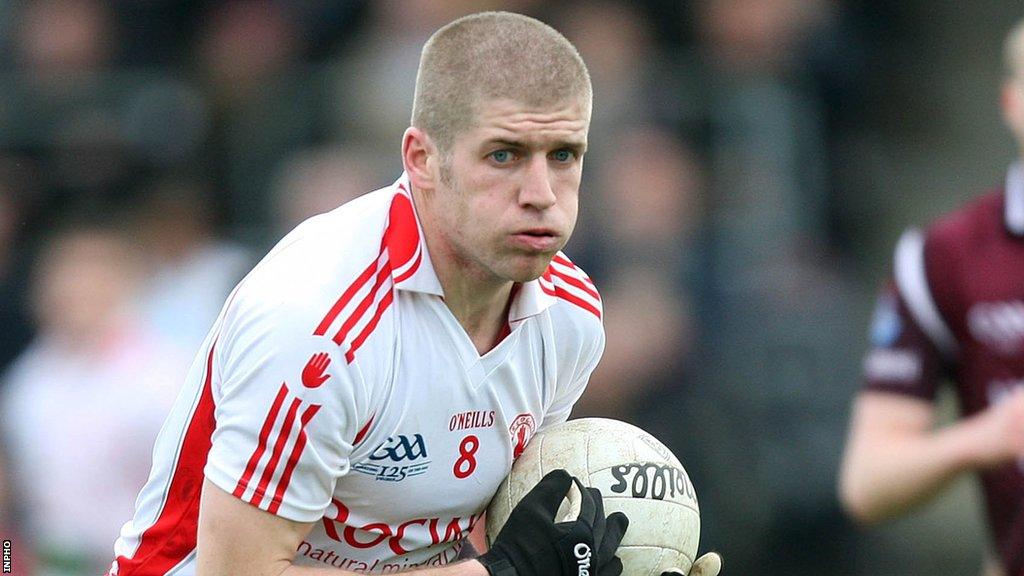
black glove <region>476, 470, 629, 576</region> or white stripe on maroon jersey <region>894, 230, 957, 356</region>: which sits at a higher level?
white stripe on maroon jersey <region>894, 230, 957, 356</region>

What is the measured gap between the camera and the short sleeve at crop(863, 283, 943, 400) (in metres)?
5.68

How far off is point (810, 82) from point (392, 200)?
19.6 feet

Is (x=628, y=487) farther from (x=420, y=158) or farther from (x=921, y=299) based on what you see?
(x=921, y=299)

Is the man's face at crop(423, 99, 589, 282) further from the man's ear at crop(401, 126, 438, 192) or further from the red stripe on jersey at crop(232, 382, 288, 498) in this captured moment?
the red stripe on jersey at crop(232, 382, 288, 498)

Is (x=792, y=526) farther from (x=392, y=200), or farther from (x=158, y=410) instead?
(x=392, y=200)

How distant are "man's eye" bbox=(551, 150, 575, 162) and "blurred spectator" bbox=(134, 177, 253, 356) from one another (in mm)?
5213

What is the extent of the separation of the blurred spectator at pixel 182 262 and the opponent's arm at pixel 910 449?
4503 millimetres

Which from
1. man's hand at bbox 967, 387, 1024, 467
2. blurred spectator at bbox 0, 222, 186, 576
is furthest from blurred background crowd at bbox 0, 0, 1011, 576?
man's hand at bbox 967, 387, 1024, 467

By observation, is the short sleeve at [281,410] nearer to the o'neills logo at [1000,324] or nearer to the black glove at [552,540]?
the black glove at [552,540]

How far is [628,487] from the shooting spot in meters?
4.45

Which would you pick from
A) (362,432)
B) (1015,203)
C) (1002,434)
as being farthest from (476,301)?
(1015,203)

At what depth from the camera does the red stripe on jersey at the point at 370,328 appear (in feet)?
13.1

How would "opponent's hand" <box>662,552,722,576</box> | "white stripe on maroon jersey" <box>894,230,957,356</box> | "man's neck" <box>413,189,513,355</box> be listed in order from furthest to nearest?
"white stripe on maroon jersey" <box>894,230,957,356</box> → "opponent's hand" <box>662,552,722,576</box> → "man's neck" <box>413,189,513,355</box>

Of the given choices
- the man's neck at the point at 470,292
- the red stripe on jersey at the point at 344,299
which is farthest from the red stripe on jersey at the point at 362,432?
the man's neck at the point at 470,292
